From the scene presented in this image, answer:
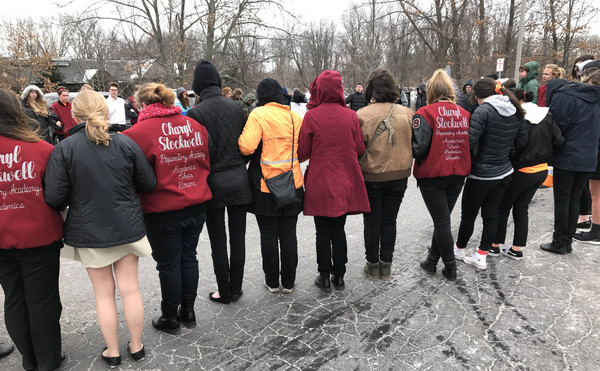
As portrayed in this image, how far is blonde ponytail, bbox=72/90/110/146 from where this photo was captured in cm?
236

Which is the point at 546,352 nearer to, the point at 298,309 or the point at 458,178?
the point at 458,178

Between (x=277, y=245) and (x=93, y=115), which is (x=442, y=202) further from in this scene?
(x=93, y=115)

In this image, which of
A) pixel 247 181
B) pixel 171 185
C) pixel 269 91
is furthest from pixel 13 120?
pixel 269 91

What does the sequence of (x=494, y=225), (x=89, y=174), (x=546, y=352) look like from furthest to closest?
(x=494, y=225), (x=546, y=352), (x=89, y=174)

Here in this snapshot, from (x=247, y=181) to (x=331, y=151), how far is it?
30.0 inches

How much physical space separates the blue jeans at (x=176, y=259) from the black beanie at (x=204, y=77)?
1.06 meters

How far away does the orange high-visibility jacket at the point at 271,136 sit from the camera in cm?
316

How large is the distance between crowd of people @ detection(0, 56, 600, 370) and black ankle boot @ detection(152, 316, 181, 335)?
0.01m

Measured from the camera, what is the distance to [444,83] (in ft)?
11.7

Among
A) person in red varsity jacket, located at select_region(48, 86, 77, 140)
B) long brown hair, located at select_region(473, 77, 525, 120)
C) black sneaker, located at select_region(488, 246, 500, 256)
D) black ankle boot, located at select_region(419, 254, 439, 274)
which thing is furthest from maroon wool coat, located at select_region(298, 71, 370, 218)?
person in red varsity jacket, located at select_region(48, 86, 77, 140)

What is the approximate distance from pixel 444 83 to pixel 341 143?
1185 millimetres

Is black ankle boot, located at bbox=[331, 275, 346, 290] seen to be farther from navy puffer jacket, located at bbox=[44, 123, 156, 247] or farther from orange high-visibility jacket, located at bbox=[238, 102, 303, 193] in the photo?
navy puffer jacket, located at bbox=[44, 123, 156, 247]

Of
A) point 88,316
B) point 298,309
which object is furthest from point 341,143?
point 88,316

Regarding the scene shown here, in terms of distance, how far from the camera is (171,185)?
9.00 feet
